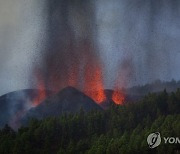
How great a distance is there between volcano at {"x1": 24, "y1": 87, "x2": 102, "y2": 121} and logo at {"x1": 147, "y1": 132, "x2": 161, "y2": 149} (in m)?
68.8

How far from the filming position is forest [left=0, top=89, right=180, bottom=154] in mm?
61812

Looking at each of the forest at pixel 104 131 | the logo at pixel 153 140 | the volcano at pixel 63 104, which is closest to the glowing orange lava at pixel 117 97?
the volcano at pixel 63 104

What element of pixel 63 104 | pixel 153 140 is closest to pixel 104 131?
pixel 153 140

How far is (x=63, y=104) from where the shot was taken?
13650 cm

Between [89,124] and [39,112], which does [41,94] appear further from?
[89,124]

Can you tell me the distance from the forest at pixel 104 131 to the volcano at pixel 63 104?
3923 centimetres

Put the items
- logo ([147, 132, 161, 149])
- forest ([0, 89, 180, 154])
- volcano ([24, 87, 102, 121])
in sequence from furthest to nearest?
volcano ([24, 87, 102, 121]) < forest ([0, 89, 180, 154]) < logo ([147, 132, 161, 149])

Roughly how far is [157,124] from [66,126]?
61.8 feet

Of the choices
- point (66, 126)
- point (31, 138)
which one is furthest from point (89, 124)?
point (31, 138)

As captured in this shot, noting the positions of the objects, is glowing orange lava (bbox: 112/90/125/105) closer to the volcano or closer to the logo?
the volcano

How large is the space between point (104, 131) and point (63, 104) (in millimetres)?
58319

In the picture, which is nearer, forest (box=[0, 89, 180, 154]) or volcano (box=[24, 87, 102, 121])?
forest (box=[0, 89, 180, 154])

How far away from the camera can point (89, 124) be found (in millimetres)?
80312

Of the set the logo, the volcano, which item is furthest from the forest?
the volcano
